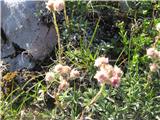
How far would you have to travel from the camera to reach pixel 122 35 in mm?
2789

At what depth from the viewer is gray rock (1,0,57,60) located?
3.17 metres

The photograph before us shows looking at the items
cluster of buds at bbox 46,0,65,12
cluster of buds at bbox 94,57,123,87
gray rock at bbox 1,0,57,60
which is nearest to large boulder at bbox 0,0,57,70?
gray rock at bbox 1,0,57,60

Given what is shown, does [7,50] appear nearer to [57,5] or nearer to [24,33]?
[24,33]

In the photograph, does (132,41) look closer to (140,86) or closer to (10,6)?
(140,86)

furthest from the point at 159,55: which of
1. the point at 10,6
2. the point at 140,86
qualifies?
the point at 10,6

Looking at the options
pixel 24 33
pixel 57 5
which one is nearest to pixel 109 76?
pixel 57 5

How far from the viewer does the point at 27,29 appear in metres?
3.26

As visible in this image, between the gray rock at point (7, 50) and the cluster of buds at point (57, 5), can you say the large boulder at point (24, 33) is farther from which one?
the cluster of buds at point (57, 5)

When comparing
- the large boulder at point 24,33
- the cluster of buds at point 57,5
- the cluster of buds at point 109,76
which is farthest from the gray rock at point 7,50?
the cluster of buds at point 109,76

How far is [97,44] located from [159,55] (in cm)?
80

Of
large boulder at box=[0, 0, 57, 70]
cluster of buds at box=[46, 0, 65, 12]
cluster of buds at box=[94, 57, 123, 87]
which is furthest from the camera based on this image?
large boulder at box=[0, 0, 57, 70]

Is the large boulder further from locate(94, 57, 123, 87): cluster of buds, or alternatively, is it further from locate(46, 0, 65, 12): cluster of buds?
locate(94, 57, 123, 87): cluster of buds

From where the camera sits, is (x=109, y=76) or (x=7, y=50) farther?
(x=7, y=50)

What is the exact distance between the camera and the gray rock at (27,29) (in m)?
3.17
